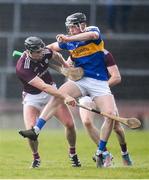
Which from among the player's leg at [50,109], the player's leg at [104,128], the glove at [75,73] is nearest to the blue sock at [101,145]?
the player's leg at [104,128]

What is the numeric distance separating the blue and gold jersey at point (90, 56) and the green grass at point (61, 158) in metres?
1.51

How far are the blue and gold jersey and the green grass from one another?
1.51m

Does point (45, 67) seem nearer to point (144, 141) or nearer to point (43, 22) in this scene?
point (144, 141)

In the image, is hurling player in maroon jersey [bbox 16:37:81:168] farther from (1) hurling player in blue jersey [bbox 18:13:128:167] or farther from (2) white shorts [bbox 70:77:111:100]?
(2) white shorts [bbox 70:77:111:100]

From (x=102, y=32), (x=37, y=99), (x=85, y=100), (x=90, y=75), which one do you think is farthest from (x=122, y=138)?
(x=102, y=32)

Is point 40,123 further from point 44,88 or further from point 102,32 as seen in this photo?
point 102,32

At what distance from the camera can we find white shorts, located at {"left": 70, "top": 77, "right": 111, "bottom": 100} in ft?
51.5

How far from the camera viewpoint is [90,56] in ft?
51.5

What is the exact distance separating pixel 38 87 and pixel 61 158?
3.68 m

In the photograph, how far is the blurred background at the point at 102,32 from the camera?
30.8 meters

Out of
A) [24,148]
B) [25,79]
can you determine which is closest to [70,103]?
[25,79]

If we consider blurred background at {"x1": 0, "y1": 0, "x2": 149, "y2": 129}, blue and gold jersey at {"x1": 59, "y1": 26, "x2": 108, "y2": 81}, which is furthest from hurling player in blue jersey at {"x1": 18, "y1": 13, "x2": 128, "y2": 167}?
blurred background at {"x1": 0, "y1": 0, "x2": 149, "y2": 129}

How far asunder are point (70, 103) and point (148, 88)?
53.8ft

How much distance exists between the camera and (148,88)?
1238 inches
